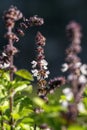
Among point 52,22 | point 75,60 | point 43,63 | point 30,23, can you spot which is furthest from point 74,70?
point 52,22

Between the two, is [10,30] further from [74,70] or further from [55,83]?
[74,70]

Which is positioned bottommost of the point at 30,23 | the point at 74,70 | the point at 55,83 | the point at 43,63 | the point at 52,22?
the point at 74,70

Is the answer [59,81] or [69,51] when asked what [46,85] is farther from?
[69,51]

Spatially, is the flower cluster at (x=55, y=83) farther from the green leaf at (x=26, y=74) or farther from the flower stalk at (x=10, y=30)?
the flower stalk at (x=10, y=30)

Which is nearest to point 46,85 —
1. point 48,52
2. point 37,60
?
point 37,60

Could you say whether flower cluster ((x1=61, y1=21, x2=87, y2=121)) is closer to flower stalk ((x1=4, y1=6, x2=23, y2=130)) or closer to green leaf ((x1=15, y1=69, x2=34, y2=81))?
green leaf ((x1=15, y1=69, x2=34, y2=81))

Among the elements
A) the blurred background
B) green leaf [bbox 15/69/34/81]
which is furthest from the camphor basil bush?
the blurred background
